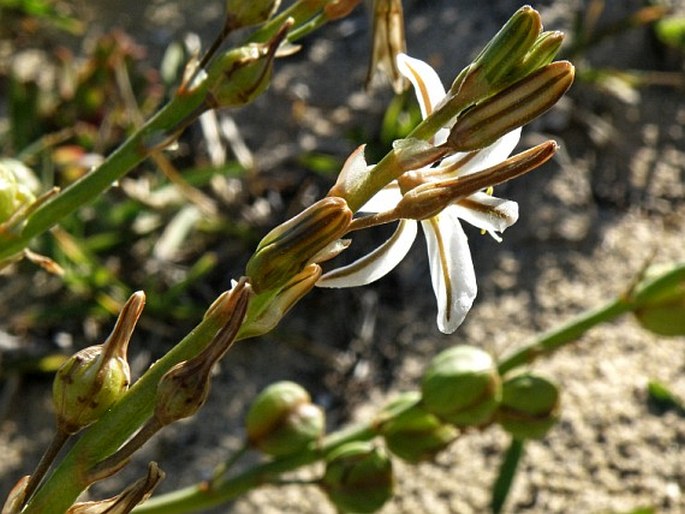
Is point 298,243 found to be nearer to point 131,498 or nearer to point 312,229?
point 312,229

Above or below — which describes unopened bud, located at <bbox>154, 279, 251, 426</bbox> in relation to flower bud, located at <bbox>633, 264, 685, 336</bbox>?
above

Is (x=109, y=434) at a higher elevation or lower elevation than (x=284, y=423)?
higher

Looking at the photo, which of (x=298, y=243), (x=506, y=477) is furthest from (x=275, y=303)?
(x=506, y=477)

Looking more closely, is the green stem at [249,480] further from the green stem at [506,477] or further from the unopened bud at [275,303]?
the unopened bud at [275,303]

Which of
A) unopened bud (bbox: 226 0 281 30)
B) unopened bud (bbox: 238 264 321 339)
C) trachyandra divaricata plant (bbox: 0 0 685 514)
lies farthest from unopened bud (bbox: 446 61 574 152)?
unopened bud (bbox: 226 0 281 30)

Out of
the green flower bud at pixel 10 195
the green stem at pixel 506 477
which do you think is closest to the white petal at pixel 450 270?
the green flower bud at pixel 10 195

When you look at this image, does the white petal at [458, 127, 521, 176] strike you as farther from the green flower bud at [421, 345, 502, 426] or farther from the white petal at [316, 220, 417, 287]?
the green flower bud at [421, 345, 502, 426]

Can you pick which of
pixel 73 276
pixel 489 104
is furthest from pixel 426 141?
pixel 73 276
